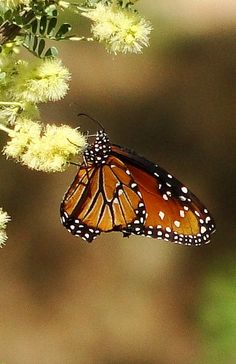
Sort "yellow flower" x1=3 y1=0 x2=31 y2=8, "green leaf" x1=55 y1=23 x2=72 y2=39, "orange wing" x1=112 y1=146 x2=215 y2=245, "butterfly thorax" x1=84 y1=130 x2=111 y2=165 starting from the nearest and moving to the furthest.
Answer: "yellow flower" x1=3 y1=0 x2=31 y2=8 < "green leaf" x1=55 y1=23 x2=72 y2=39 < "butterfly thorax" x1=84 y1=130 x2=111 y2=165 < "orange wing" x1=112 y1=146 x2=215 y2=245

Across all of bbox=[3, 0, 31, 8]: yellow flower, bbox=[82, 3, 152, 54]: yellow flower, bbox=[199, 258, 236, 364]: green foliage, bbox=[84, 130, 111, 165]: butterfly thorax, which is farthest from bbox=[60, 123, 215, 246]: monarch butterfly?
bbox=[199, 258, 236, 364]: green foliage

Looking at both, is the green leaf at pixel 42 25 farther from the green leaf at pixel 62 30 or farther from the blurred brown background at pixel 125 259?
the blurred brown background at pixel 125 259

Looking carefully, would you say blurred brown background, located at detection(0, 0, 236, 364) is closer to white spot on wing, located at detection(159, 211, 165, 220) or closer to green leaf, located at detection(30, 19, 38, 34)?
white spot on wing, located at detection(159, 211, 165, 220)

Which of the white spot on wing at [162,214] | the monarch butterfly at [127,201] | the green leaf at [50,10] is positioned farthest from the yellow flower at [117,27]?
the white spot on wing at [162,214]

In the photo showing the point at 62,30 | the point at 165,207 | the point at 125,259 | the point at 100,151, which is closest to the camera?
the point at 62,30

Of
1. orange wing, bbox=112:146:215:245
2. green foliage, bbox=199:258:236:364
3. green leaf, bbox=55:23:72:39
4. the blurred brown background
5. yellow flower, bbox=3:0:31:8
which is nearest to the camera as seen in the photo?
yellow flower, bbox=3:0:31:8

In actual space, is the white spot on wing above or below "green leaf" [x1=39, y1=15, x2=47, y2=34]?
above

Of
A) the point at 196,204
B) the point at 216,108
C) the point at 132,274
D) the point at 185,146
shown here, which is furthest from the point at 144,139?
the point at 196,204

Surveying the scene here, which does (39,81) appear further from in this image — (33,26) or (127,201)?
(127,201)

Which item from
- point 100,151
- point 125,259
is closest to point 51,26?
point 100,151
